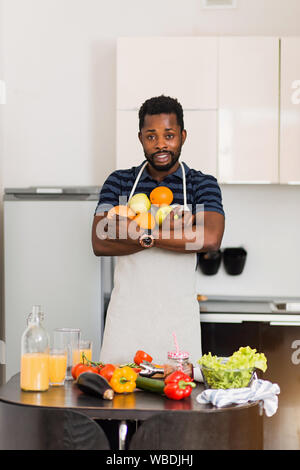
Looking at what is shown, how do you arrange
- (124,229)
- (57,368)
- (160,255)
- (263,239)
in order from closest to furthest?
1. (57,368)
2. (124,229)
3. (160,255)
4. (263,239)

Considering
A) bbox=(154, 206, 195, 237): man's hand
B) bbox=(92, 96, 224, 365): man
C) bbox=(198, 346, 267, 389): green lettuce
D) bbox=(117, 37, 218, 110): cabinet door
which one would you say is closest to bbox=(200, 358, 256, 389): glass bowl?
bbox=(198, 346, 267, 389): green lettuce

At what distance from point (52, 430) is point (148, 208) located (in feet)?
3.46

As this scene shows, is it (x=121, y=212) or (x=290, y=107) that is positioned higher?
(x=290, y=107)

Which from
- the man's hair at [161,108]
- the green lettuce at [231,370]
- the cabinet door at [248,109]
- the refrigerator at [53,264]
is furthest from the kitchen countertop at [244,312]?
the green lettuce at [231,370]

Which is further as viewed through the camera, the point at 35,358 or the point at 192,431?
the point at 35,358

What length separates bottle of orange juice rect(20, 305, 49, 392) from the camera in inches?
64.9

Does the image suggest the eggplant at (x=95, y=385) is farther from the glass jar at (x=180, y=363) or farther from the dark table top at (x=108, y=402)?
the glass jar at (x=180, y=363)

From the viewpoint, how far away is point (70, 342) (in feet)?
6.10

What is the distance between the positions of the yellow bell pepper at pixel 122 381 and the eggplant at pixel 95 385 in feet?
0.15

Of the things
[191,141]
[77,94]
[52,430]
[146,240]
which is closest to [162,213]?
[146,240]

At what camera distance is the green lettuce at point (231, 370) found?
63.8 inches

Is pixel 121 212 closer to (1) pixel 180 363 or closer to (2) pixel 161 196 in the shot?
(2) pixel 161 196

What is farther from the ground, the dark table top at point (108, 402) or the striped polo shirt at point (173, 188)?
the striped polo shirt at point (173, 188)
